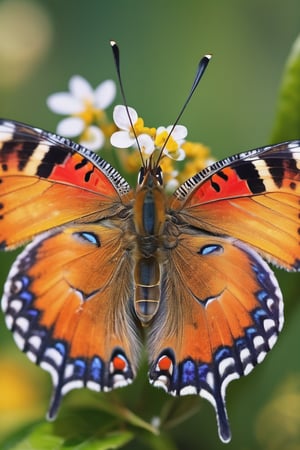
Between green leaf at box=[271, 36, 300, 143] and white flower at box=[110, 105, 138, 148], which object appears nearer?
white flower at box=[110, 105, 138, 148]

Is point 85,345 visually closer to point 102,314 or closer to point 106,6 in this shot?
point 102,314

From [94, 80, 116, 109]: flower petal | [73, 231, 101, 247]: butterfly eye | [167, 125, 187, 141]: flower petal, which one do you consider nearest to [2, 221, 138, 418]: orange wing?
[73, 231, 101, 247]: butterfly eye

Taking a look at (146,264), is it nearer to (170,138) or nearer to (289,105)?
(170,138)

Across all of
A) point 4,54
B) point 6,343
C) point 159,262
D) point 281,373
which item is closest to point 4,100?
point 4,54

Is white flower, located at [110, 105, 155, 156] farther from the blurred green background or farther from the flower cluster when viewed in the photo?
the blurred green background

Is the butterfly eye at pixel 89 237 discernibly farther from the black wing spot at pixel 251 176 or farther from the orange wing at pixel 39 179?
the black wing spot at pixel 251 176

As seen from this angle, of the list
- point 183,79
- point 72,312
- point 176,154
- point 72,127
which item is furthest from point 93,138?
point 183,79
